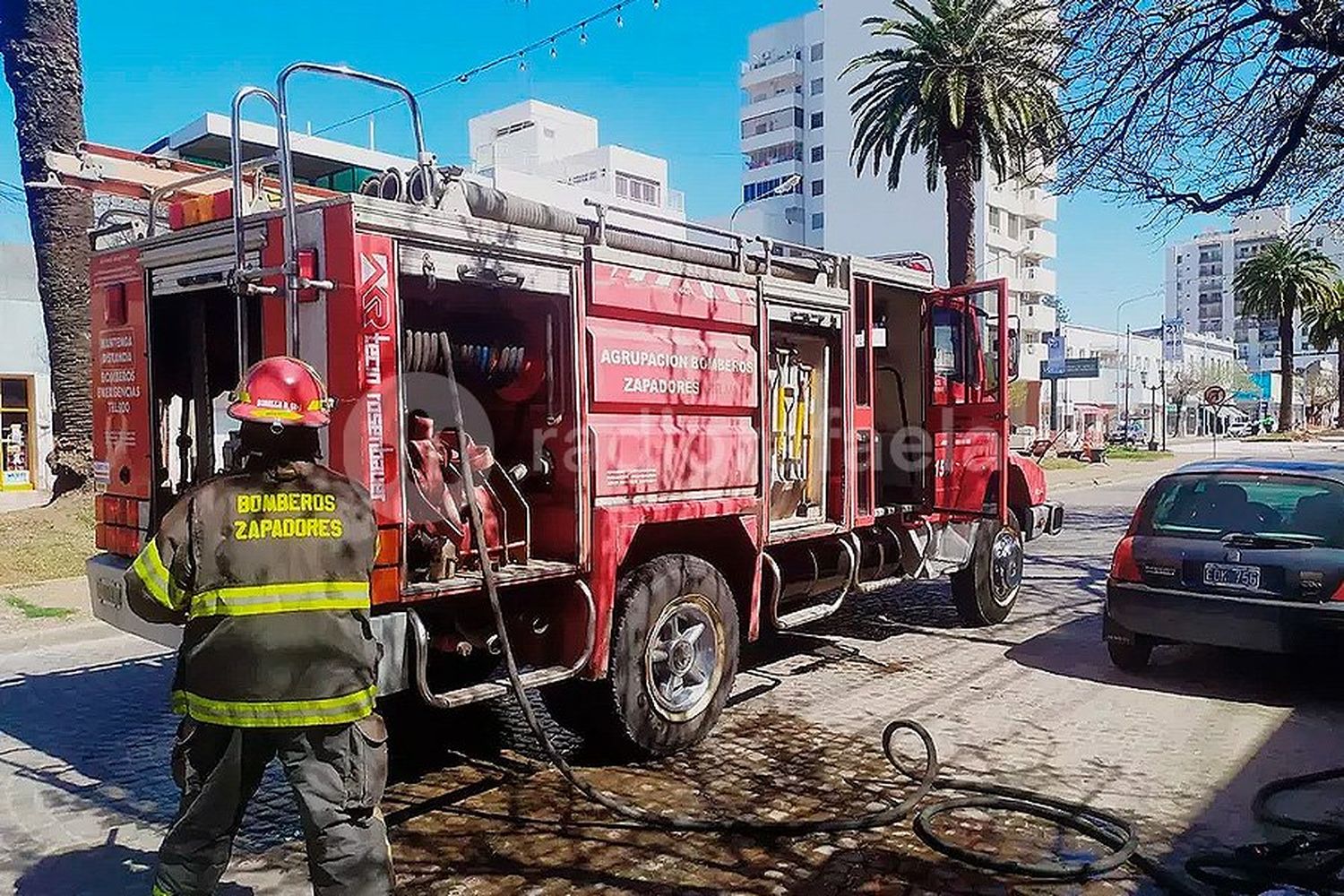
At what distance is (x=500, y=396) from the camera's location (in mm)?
5367

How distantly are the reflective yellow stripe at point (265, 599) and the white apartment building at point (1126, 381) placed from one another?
60.0 meters

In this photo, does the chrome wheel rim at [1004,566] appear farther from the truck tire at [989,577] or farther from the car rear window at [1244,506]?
the car rear window at [1244,506]

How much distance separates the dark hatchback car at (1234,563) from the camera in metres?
6.28

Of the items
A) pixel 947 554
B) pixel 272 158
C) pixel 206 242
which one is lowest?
pixel 947 554

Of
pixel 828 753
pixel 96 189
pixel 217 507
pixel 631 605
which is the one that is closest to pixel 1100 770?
pixel 828 753

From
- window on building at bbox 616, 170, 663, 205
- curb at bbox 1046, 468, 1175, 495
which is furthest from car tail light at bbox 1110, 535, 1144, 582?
window on building at bbox 616, 170, 663, 205

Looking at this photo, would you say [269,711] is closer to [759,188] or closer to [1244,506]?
[1244,506]

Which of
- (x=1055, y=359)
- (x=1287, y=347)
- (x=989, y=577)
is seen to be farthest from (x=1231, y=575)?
(x=1287, y=347)

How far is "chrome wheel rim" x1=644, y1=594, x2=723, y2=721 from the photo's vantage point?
17.7ft

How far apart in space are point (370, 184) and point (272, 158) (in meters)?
0.45

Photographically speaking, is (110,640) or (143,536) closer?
(143,536)

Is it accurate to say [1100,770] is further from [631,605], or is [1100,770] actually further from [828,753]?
[631,605]

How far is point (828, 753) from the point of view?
558cm

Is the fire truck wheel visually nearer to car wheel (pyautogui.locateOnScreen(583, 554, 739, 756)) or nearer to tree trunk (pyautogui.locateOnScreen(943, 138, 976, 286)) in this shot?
car wheel (pyautogui.locateOnScreen(583, 554, 739, 756))
